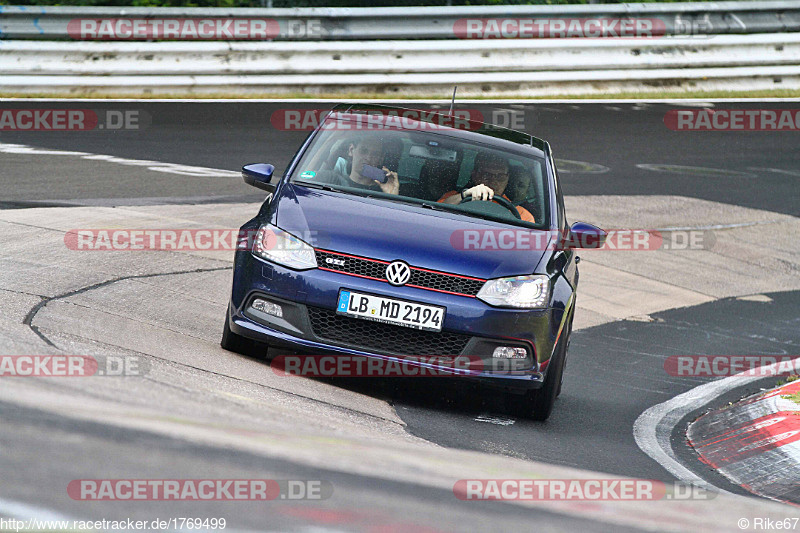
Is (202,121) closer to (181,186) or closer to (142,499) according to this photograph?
(181,186)

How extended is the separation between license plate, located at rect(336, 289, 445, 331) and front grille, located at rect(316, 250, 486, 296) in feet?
0.38

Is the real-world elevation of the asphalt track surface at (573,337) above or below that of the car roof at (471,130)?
below

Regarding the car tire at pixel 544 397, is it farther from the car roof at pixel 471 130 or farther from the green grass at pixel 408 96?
the green grass at pixel 408 96

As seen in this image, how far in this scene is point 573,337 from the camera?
9023mm

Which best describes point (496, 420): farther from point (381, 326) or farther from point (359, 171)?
point (359, 171)

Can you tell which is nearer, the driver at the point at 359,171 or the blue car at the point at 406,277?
the blue car at the point at 406,277

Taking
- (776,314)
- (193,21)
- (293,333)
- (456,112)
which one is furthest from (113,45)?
(293,333)

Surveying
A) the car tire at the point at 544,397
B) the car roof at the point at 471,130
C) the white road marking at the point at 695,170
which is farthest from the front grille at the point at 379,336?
the white road marking at the point at 695,170

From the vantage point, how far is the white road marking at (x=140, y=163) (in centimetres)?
1283

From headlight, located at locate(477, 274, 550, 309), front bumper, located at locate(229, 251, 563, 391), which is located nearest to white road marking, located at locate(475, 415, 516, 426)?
front bumper, located at locate(229, 251, 563, 391)

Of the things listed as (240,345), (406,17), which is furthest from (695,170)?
(240,345)

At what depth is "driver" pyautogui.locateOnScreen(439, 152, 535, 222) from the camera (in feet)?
23.2

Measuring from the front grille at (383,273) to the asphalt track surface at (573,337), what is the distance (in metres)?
0.72

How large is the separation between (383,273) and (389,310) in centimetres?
20
